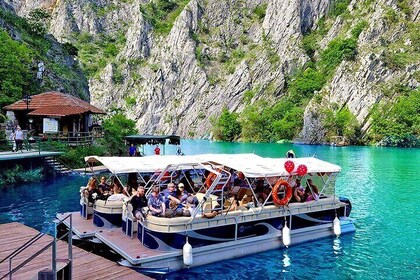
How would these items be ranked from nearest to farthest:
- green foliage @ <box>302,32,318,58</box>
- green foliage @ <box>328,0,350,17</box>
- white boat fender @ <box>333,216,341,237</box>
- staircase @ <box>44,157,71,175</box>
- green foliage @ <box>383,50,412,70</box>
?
white boat fender @ <box>333,216,341,237</box>, staircase @ <box>44,157,71,175</box>, green foliage @ <box>383,50,412,70</box>, green foliage @ <box>302,32,318,58</box>, green foliage @ <box>328,0,350,17</box>

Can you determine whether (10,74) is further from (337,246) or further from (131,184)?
(337,246)

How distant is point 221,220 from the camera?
645 inches

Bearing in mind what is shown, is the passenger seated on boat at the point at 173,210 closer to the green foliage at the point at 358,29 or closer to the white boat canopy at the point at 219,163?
the white boat canopy at the point at 219,163

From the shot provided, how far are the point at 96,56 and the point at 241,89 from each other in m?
76.3

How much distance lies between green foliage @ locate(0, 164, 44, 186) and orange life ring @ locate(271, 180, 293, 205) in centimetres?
2427

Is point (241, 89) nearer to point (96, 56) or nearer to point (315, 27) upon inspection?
point (315, 27)

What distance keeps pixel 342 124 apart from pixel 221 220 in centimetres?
10217

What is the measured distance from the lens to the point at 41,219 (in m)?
22.9

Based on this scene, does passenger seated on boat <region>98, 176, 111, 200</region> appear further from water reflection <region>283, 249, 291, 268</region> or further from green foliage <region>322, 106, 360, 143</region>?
green foliage <region>322, 106, 360, 143</region>

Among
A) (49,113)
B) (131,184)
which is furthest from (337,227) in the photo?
(49,113)

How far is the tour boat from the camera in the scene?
15180mm

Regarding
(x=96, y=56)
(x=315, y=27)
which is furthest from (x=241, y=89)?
(x=96, y=56)

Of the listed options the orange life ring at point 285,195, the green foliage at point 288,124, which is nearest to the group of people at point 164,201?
the orange life ring at point 285,195

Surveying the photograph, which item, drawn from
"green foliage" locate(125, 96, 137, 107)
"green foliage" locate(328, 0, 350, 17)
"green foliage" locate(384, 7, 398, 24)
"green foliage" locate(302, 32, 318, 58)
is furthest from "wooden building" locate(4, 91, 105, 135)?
"green foliage" locate(328, 0, 350, 17)
